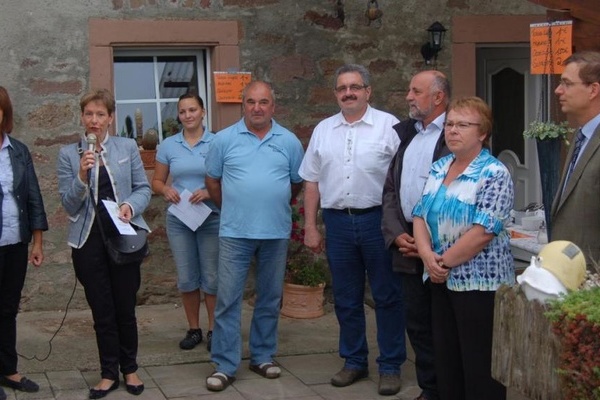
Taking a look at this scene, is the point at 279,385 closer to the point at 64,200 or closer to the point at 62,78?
the point at 64,200

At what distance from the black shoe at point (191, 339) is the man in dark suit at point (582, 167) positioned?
116 inches

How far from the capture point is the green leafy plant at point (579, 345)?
10.3 ft

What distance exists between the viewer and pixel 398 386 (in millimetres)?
5570

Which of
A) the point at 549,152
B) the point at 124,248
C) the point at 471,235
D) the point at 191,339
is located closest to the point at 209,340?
the point at 191,339

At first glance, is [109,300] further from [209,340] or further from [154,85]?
[154,85]

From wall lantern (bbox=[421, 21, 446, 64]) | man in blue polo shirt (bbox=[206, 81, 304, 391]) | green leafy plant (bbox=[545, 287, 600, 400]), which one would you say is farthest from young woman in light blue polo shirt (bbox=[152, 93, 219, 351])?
green leafy plant (bbox=[545, 287, 600, 400])

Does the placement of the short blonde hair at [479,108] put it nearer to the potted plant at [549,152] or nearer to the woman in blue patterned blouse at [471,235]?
the woman in blue patterned blouse at [471,235]

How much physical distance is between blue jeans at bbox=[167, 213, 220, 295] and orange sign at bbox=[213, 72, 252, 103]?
152 cm

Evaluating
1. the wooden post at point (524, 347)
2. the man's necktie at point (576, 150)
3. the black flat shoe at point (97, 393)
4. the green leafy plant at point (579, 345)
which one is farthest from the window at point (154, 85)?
the green leafy plant at point (579, 345)

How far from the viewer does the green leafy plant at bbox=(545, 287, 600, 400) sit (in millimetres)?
3127

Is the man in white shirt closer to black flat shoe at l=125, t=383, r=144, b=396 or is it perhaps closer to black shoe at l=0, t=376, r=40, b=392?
black flat shoe at l=125, t=383, r=144, b=396

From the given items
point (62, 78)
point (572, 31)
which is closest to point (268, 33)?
point (62, 78)

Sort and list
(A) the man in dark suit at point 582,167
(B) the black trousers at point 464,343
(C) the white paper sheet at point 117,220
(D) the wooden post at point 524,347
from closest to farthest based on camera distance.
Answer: (D) the wooden post at point 524,347 < (A) the man in dark suit at point 582,167 < (B) the black trousers at point 464,343 < (C) the white paper sheet at point 117,220

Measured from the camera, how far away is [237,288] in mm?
5750
